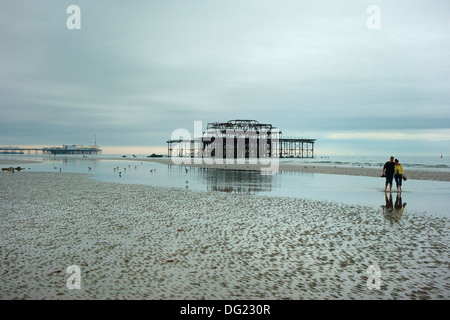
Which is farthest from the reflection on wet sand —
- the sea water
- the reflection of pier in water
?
the reflection of pier in water

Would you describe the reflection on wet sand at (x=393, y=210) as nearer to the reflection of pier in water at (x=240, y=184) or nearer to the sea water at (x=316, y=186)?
the sea water at (x=316, y=186)

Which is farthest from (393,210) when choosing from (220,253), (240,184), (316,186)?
(240,184)

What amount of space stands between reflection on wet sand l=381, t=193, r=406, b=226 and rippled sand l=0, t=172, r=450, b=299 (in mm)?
212

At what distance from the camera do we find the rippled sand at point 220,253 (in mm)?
5992

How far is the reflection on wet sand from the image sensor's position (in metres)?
12.9

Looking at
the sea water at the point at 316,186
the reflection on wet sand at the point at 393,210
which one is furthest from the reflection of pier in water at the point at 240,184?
the reflection on wet sand at the point at 393,210

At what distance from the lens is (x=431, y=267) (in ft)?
Result: 23.4

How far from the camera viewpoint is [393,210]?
48.8ft

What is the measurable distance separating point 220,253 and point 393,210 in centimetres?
1034

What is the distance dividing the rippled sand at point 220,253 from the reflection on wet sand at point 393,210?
0.21m

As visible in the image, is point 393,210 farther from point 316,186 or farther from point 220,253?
point 316,186
